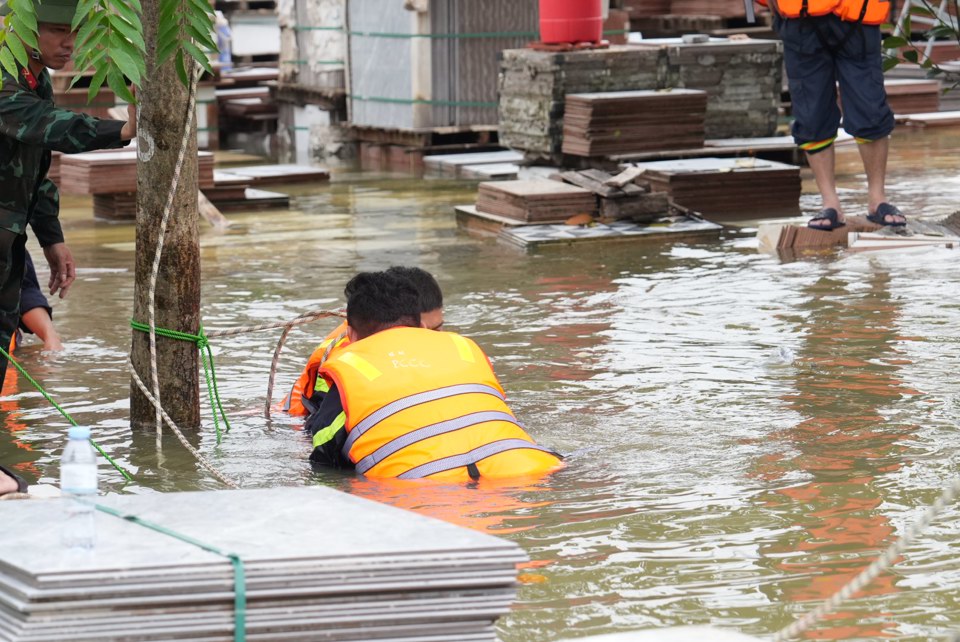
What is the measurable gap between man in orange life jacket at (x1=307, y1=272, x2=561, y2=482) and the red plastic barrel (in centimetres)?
891

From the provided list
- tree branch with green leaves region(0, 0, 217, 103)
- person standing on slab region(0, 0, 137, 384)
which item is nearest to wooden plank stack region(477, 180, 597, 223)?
person standing on slab region(0, 0, 137, 384)

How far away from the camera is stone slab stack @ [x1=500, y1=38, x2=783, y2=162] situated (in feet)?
47.8

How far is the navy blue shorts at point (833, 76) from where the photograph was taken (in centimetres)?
1127

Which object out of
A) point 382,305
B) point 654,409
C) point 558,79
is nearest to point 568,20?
point 558,79

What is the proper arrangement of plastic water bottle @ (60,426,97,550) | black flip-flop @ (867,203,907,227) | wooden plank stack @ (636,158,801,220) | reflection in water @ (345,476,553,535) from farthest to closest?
wooden plank stack @ (636,158,801,220) → black flip-flop @ (867,203,907,227) → reflection in water @ (345,476,553,535) → plastic water bottle @ (60,426,97,550)

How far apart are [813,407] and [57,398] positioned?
11.8ft

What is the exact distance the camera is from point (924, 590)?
4594 millimetres

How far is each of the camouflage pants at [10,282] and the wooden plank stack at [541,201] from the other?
6659 millimetres

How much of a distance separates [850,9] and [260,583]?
29.0ft

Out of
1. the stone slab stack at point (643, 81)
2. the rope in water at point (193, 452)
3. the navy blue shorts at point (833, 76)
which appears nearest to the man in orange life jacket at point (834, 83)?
the navy blue shorts at point (833, 76)

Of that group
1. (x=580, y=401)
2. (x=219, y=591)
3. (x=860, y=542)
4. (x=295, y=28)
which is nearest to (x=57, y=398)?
(x=580, y=401)

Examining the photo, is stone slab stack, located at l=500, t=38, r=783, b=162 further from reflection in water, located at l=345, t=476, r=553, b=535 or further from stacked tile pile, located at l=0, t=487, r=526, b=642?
stacked tile pile, located at l=0, t=487, r=526, b=642

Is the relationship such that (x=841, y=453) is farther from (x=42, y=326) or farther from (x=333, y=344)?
(x=42, y=326)

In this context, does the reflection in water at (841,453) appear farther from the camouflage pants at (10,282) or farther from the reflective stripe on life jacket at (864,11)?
the camouflage pants at (10,282)
